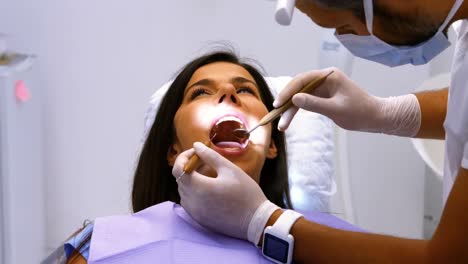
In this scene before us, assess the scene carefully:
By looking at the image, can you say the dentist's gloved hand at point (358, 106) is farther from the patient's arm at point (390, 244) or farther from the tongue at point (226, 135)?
the patient's arm at point (390, 244)

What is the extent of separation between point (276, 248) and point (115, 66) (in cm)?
152

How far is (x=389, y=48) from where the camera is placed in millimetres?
1117

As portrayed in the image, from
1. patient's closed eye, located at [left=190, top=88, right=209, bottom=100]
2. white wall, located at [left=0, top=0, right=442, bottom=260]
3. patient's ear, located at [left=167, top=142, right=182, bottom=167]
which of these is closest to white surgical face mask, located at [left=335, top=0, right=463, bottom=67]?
patient's closed eye, located at [left=190, top=88, right=209, bottom=100]

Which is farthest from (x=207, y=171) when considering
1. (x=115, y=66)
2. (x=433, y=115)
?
(x=115, y=66)

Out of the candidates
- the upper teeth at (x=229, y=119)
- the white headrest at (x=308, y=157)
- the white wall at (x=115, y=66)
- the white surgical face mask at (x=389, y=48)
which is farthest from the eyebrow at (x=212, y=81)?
the white wall at (x=115, y=66)

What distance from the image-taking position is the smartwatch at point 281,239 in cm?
112

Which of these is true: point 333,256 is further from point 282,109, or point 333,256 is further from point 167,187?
point 167,187

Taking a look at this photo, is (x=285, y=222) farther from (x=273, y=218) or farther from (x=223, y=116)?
(x=223, y=116)

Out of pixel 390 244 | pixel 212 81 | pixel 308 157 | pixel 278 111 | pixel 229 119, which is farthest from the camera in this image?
pixel 308 157

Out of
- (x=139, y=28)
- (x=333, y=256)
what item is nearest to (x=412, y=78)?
(x=139, y=28)

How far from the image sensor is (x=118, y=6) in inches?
94.3

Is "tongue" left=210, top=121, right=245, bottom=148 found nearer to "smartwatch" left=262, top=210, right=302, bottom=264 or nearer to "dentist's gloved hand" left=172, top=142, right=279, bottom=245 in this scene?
"dentist's gloved hand" left=172, top=142, right=279, bottom=245

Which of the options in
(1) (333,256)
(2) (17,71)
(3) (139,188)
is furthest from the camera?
(2) (17,71)

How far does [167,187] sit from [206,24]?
1.03 m
